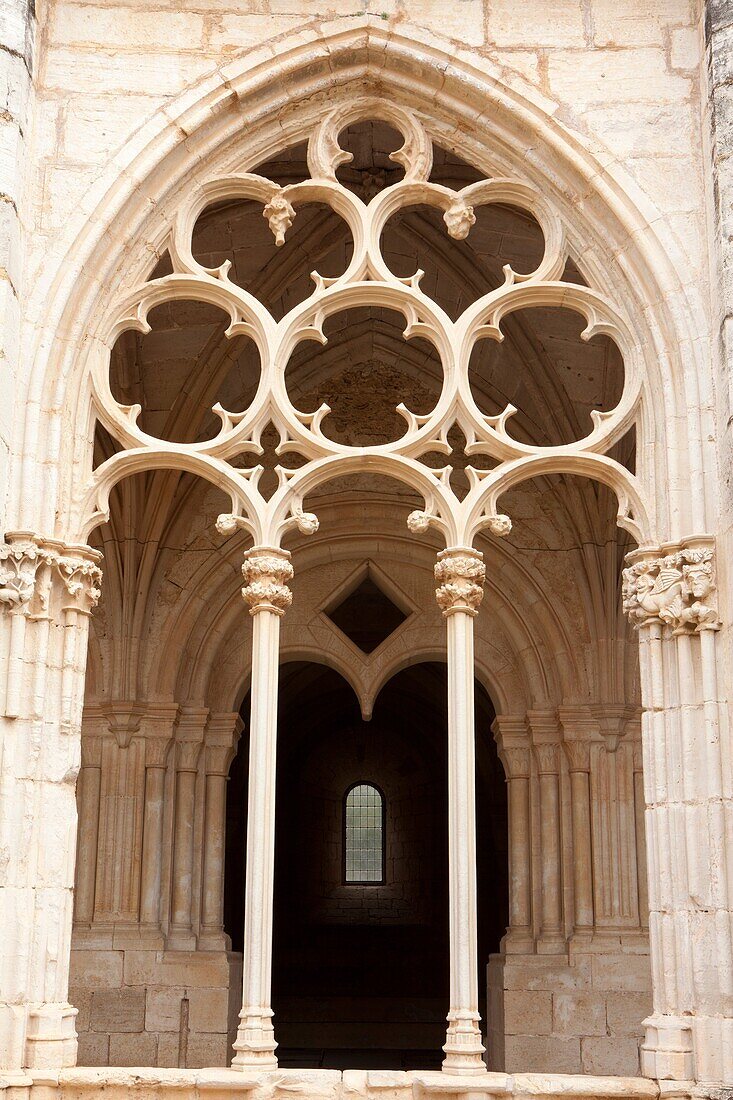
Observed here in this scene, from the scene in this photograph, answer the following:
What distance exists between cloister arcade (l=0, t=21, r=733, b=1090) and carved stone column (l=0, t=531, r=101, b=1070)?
18mm

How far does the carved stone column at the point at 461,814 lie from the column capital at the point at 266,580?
728 millimetres

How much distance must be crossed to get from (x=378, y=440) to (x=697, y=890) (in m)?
4.98

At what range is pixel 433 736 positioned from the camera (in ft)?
53.5

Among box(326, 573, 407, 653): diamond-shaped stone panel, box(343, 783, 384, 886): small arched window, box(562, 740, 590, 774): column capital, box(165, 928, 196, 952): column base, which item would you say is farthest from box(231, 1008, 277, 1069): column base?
box(343, 783, 384, 886): small arched window

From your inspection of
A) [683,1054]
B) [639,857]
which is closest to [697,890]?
[683,1054]

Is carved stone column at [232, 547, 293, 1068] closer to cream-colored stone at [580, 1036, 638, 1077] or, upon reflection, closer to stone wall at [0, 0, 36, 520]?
stone wall at [0, 0, 36, 520]

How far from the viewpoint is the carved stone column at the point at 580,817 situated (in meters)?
9.23

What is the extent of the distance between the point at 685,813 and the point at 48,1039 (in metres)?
2.82

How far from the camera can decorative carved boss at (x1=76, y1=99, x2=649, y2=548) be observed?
6680 mm

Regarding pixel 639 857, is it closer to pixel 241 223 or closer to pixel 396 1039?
pixel 241 223

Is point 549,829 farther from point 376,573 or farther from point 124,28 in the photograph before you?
point 124,28

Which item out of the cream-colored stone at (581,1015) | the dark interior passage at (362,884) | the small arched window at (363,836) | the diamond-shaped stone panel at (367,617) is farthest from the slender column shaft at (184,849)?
the small arched window at (363,836)

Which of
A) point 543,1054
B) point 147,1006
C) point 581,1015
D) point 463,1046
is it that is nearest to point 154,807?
point 147,1006

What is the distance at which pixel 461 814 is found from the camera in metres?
6.14
